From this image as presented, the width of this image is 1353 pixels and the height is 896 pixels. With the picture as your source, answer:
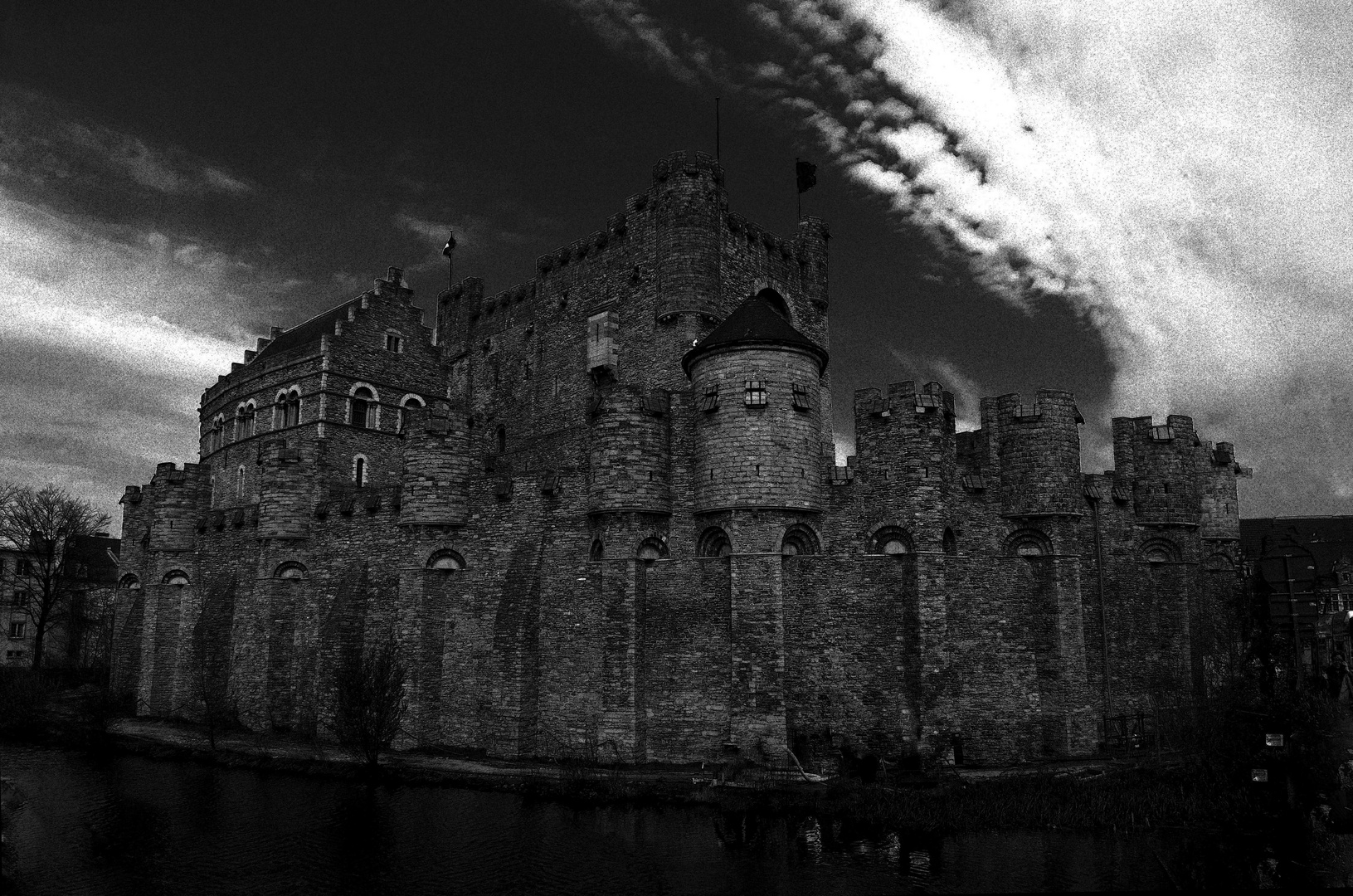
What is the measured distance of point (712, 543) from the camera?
2503cm

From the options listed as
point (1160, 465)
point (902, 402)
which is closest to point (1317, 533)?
point (1160, 465)

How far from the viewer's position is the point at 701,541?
82.0 ft

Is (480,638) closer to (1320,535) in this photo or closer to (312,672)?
(312,672)

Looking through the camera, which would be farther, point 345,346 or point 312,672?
point 345,346

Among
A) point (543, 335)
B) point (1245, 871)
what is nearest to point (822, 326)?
point (543, 335)

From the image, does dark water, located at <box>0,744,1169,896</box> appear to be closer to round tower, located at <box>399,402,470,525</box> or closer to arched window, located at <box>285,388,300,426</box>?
round tower, located at <box>399,402,470,525</box>

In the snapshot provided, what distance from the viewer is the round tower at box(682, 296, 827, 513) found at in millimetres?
24125

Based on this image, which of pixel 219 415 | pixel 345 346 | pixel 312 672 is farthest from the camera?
pixel 219 415

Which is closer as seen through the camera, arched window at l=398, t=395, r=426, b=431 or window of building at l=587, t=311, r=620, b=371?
window of building at l=587, t=311, r=620, b=371

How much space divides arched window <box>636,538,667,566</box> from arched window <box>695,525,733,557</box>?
100cm

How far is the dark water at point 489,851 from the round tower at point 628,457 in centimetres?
795

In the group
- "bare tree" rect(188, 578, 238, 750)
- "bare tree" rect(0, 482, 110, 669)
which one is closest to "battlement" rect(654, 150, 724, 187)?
"bare tree" rect(188, 578, 238, 750)

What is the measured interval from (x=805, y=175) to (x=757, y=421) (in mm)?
18399

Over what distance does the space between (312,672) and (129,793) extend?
7927mm
